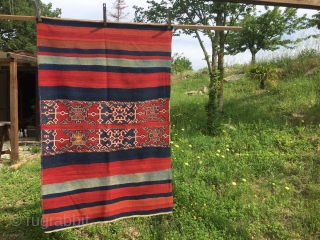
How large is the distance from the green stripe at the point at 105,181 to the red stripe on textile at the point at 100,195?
0.06m

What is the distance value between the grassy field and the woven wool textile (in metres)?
0.96

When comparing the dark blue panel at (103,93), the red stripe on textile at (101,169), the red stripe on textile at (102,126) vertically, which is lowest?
the red stripe on textile at (101,169)

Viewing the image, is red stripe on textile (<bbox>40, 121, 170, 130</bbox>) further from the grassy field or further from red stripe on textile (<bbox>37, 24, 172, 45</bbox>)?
the grassy field

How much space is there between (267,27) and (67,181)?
16607 millimetres

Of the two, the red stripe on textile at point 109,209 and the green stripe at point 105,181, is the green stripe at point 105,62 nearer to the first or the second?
the green stripe at point 105,181

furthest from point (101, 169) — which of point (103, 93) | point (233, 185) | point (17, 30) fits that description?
point (17, 30)

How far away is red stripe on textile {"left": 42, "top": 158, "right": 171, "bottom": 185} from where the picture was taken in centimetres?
226

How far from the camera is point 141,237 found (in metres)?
3.23

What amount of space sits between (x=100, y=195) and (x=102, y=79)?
1.00 metres

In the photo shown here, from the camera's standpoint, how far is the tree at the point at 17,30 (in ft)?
72.8

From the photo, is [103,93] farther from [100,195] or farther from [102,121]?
[100,195]

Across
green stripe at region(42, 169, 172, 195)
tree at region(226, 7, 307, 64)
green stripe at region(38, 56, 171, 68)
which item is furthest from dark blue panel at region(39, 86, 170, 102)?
tree at region(226, 7, 307, 64)

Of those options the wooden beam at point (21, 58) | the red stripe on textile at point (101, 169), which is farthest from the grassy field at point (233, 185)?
the wooden beam at point (21, 58)

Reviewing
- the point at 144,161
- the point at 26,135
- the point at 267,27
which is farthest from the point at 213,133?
the point at 267,27
